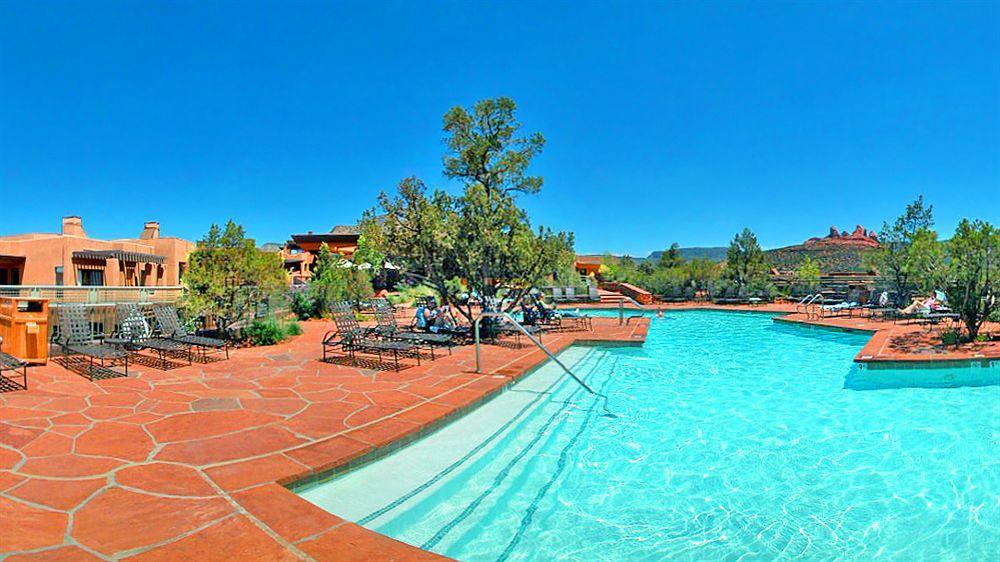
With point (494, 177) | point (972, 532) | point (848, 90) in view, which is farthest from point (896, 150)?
point (972, 532)

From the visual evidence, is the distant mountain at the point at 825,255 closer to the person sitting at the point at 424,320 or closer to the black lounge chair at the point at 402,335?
the person sitting at the point at 424,320

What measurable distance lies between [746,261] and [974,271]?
47.9ft

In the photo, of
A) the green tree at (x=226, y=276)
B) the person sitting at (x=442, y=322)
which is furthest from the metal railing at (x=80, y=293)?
the person sitting at (x=442, y=322)

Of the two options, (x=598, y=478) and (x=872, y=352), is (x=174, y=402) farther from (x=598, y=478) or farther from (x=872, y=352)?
(x=872, y=352)

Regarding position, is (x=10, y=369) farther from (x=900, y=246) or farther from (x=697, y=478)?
(x=900, y=246)

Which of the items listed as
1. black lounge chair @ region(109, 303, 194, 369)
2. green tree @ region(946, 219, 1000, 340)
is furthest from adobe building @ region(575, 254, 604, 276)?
black lounge chair @ region(109, 303, 194, 369)

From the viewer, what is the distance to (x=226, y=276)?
32.5 feet

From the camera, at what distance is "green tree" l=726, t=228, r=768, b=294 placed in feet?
80.2

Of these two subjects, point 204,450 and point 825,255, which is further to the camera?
point 825,255

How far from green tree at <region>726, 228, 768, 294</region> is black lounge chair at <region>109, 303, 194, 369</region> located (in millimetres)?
22955

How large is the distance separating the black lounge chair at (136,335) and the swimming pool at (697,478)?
5.90 m

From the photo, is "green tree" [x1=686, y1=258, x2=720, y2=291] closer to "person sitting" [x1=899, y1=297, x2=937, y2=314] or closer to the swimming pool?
"person sitting" [x1=899, y1=297, x2=937, y2=314]

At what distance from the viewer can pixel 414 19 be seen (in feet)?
47.0

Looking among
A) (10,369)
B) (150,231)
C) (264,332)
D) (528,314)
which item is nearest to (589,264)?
(150,231)
